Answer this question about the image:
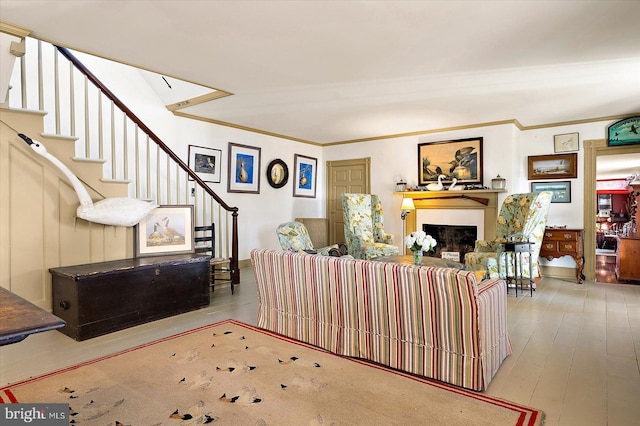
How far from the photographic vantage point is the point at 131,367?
247cm

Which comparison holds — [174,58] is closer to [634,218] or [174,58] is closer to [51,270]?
[51,270]

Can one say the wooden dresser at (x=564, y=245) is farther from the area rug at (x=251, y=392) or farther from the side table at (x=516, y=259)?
the area rug at (x=251, y=392)

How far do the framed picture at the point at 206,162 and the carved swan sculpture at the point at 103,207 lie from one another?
201 centimetres

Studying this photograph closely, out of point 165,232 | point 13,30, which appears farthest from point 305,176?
point 13,30

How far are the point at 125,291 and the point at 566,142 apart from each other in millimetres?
6376

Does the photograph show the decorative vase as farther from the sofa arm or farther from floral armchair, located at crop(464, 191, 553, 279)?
floral armchair, located at crop(464, 191, 553, 279)

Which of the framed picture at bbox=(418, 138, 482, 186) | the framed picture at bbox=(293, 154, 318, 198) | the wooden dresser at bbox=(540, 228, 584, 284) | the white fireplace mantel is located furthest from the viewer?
the framed picture at bbox=(293, 154, 318, 198)

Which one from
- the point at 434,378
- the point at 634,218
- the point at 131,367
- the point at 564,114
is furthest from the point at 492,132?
the point at 131,367

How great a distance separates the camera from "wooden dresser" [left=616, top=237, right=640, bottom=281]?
5211mm

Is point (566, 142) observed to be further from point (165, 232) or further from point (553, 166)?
point (165, 232)

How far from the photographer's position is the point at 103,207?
11.0 feet

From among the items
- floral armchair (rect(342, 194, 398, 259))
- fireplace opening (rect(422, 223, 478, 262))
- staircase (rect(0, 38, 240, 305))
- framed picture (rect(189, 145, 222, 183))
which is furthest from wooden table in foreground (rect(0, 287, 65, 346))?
fireplace opening (rect(422, 223, 478, 262))

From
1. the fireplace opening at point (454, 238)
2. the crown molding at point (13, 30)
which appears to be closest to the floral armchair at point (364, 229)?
the fireplace opening at point (454, 238)

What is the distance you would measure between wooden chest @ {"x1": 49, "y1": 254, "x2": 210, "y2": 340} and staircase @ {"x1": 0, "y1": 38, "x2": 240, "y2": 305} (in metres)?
0.36
